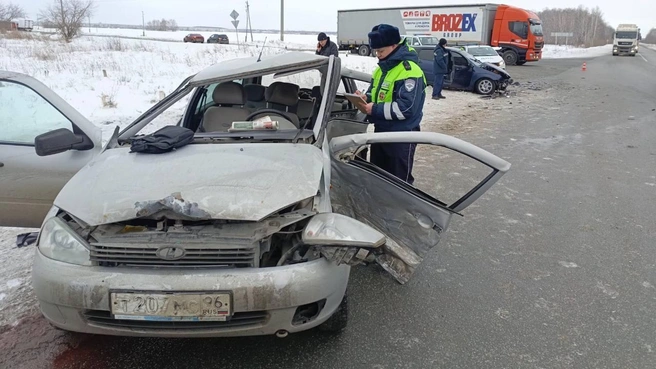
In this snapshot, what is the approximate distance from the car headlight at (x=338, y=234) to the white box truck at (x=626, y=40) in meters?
51.4

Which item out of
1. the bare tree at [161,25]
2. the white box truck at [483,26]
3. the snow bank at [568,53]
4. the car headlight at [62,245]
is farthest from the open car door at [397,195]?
the bare tree at [161,25]

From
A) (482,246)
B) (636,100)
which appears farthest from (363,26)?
(482,246)

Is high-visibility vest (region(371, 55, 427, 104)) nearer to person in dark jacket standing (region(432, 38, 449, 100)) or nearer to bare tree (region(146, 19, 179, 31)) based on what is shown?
person in dark jacket standing (region(432, 38, 449, 100))

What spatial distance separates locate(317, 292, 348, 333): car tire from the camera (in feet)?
8.77

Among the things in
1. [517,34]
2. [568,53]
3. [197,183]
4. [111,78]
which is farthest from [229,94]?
[568,53]

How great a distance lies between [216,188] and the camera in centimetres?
246

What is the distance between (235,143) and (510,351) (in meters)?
2.04

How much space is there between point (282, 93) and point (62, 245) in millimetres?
2340

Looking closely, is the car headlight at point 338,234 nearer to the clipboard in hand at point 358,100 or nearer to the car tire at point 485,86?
the clipboard in hand at point 358,100

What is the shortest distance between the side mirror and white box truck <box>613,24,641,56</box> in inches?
2029

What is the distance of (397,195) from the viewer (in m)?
3.12

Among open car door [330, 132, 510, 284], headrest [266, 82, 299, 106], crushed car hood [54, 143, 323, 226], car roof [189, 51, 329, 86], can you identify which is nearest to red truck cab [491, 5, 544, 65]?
headrest [266, 82, 299, 106]

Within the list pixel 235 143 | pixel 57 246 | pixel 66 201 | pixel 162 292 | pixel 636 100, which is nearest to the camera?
pixel 162 292

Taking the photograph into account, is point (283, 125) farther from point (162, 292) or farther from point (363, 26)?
point (363, 26)
